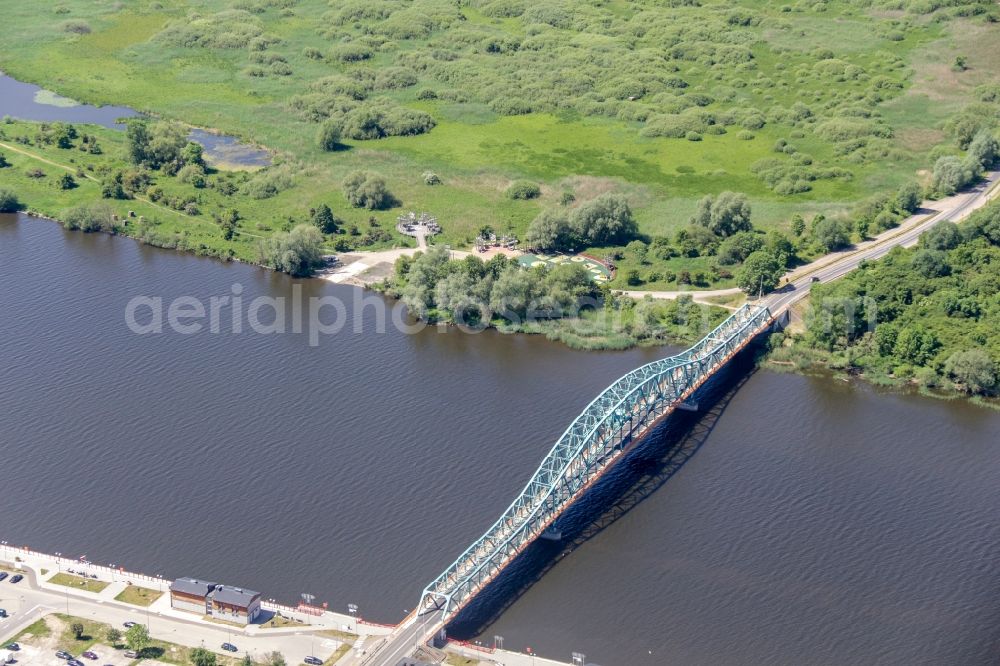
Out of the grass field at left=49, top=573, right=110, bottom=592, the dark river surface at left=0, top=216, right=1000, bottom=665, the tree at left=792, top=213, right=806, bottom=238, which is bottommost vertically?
the grass field at left=49, top=573, right=110, bottom=592

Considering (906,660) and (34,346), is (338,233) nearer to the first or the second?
(34,346)

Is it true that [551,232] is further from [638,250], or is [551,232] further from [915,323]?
[915,323]

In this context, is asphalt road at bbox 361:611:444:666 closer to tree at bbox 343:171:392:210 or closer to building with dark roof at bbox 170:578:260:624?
building with dark roof at bbox 170:578:260:624

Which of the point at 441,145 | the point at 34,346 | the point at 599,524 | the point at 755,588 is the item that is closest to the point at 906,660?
the point at 755,588

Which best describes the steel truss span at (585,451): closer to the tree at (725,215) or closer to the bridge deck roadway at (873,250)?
the bridge deck roadway at (873,250)

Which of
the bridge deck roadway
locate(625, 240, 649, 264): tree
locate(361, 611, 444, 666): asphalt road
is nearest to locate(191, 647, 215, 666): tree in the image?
locate(361, 611, 444, 666): asphalt road
